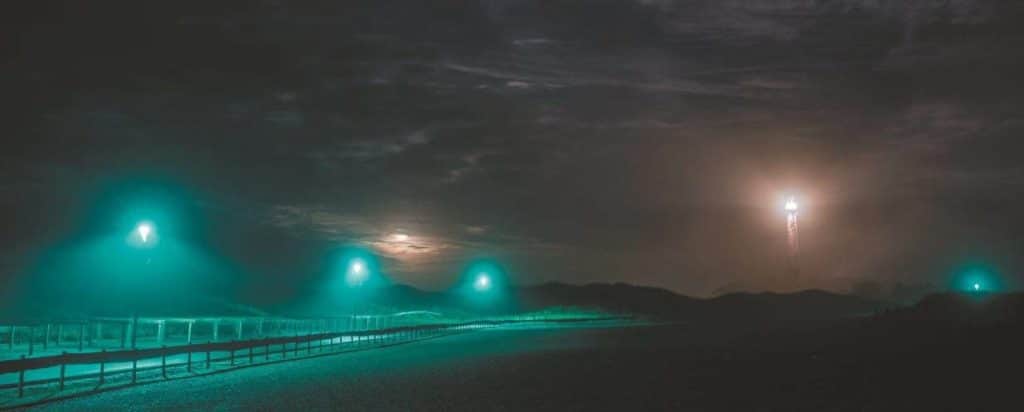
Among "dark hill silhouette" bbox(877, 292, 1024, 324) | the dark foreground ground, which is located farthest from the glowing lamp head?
"dark hill silhouette" bbox(877, 292, 1024, 324)

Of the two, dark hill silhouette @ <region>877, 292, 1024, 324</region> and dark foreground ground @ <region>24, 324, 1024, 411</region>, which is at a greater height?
dark hill silhouette @ <region>877, 292, 1024, 324</region>

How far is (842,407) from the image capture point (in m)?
23.0

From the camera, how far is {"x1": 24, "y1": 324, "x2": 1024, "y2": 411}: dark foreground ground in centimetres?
2419

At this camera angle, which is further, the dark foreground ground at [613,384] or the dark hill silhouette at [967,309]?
the dark hill silhouette at [967,309]

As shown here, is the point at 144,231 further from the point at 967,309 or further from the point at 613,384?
the point at 967,309

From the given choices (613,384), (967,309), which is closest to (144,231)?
(613,384)

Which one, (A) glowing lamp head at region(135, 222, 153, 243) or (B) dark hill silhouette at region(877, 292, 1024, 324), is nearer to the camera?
(A) glowing lamp head at region(135, 222, 153, 243)

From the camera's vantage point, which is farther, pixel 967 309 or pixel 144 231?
pixel 967 309

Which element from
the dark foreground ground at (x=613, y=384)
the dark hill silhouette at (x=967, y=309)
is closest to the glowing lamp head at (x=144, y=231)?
the dark foreground ground at (x=613, y=384)

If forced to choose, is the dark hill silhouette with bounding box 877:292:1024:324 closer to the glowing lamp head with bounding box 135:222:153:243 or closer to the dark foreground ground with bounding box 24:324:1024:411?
the dark foreground ground with bounding box 24:324:1024:411

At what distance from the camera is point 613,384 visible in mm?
30297

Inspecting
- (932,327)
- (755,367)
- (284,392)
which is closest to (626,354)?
(755,367)

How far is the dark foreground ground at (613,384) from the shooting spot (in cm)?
2419

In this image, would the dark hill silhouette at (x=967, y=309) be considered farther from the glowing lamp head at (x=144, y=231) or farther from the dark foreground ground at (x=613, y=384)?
the glowing lamp head at (x=144, y=231)
